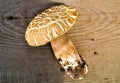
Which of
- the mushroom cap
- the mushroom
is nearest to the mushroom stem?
the mushroom

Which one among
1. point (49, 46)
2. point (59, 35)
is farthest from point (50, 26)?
point (49, 46)

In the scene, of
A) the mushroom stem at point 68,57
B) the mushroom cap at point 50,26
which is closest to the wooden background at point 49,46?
the mushroom stem at point 68,57

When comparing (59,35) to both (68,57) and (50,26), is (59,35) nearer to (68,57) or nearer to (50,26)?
(50,26)

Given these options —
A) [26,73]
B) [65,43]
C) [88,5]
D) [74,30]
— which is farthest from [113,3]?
[26,73]

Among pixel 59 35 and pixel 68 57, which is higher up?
pixel 59 35

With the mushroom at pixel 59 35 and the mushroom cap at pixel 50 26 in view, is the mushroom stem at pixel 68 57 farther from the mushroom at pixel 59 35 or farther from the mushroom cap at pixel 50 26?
the mushroom cap at pixel 50 26

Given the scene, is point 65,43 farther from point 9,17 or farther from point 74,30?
point 9,17

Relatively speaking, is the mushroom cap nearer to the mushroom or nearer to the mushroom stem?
the mushroom
